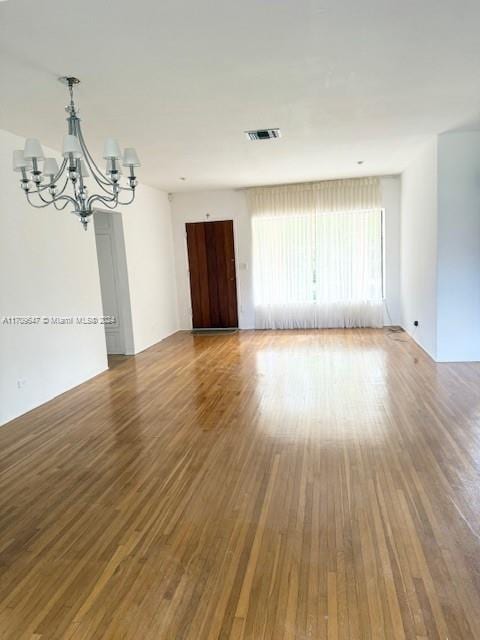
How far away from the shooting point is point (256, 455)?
2.96m

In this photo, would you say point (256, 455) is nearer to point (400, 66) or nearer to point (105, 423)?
point (105, 423)

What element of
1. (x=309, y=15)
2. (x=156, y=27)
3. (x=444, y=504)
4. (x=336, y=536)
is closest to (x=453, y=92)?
(x=309, y=15)

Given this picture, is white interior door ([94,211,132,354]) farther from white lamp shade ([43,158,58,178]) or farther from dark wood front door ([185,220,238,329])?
white lamp shade ([43,158,58,178])

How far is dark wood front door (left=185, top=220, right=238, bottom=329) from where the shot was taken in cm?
793

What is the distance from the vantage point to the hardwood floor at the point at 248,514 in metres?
1.65

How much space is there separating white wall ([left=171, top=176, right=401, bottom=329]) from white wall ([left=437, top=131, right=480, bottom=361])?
2.52 m

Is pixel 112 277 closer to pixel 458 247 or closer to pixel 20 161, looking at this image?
pixel 20 161

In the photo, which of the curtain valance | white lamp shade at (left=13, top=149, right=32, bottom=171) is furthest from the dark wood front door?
white lamp shade at (left=13, top=149, right=32, bottom=171)

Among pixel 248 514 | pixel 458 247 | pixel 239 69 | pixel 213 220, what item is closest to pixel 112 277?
pixel 213 220

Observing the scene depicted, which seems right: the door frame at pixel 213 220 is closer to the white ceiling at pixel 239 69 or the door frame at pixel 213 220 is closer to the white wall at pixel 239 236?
the white wall at pixel 239 236

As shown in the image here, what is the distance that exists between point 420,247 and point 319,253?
2107mm

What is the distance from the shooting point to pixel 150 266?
7.12 m

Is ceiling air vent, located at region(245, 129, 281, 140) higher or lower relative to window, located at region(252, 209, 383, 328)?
higher

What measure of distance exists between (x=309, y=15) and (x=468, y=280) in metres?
3.68
